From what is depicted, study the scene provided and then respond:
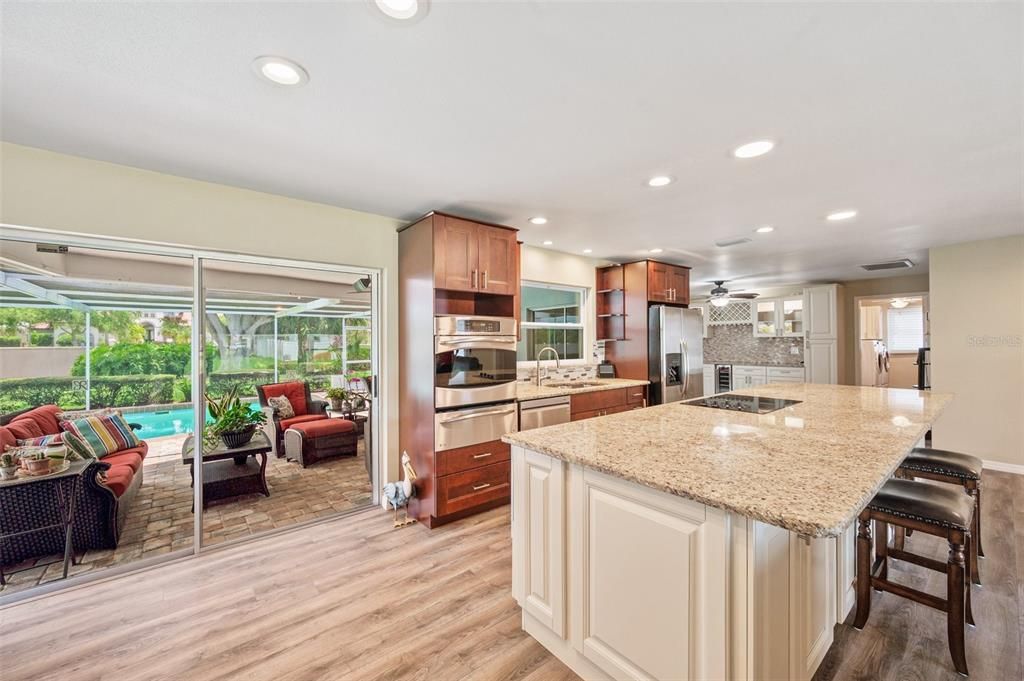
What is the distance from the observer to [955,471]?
2.22 m

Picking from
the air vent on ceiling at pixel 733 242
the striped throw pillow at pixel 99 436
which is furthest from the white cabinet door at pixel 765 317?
the striped throw pillow at pixel 99 436

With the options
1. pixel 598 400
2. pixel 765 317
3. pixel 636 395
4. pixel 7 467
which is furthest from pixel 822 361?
pixel 7 467

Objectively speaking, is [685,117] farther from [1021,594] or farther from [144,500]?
[144,500]

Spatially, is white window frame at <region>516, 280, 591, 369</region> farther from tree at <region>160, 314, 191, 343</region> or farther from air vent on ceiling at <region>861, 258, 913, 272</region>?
air vent on ceiling at <region>861, 258, 913, 272</region>

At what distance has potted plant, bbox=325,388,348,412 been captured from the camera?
3584 mm

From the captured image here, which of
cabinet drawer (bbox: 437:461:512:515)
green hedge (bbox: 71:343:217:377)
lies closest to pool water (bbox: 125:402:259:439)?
green hedge (bbox: 71:343:217:377)

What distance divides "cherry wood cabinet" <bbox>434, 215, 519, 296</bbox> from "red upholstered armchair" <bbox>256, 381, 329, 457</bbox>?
1.56 meters

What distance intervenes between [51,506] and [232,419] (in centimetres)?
96

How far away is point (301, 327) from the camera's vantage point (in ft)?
10.7

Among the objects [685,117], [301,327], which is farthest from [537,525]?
[301,327]

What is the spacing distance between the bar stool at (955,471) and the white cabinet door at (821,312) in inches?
212

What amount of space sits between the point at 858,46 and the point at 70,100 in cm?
305

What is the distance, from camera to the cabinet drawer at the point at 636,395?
451 cm

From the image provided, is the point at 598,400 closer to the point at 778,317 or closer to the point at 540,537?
→ the point at 540,537
